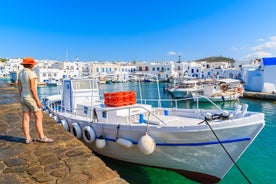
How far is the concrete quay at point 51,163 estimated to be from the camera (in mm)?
3184

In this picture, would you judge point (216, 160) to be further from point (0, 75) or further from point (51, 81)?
point (0, 75)

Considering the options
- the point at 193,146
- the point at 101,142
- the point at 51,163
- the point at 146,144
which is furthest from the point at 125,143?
the point at 51,163

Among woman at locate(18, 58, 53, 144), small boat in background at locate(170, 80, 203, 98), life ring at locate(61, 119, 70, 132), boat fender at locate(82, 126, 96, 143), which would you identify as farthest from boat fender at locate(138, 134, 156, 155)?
small boat in background at locate(170, 80, 203, 98)

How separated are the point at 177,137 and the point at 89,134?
3323 millimetres

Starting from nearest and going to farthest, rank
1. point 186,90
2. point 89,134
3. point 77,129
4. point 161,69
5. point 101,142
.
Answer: point 101,142 → point 89,134 → point 77,129 → point 186,90 → point 161,69

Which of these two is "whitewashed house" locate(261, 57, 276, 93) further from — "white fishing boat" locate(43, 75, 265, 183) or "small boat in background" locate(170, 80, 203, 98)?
"white fishing boat" locate(43, 75, 265, 183)

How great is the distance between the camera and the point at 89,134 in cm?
752

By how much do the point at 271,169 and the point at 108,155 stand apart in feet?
21.5

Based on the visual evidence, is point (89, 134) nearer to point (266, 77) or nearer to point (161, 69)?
point (266, 77)

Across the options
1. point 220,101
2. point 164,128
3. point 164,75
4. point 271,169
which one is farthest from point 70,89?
point 164,75

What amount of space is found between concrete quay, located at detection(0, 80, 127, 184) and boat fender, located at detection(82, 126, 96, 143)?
7.28 ft

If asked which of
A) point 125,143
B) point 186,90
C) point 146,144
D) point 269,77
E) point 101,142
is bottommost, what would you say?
point 101,142

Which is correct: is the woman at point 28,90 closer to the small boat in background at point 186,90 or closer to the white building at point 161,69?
the small boat in background at point 186,90

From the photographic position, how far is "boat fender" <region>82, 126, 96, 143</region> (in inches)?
295
